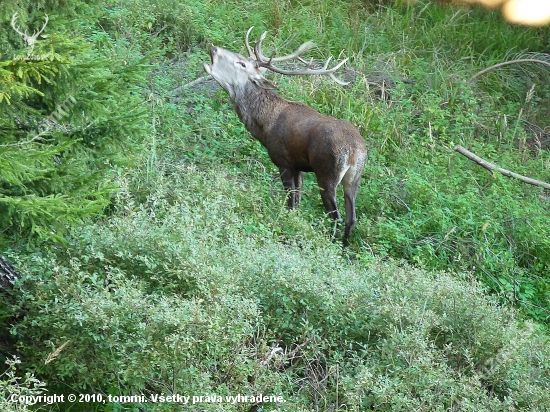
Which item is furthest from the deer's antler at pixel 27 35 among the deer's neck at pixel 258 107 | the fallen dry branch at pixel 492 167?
the fallen dry branch at pixel 492 167

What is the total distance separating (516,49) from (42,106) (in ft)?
31.6

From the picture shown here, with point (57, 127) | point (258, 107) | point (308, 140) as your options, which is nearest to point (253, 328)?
point (57, 127)

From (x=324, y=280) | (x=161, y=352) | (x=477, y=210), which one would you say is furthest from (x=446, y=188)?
(x=161, y=352)

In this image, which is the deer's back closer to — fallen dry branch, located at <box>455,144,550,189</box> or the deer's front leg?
the deer's front leg

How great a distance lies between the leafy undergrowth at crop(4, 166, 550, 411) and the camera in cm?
500

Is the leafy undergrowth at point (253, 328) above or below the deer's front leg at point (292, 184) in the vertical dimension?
above

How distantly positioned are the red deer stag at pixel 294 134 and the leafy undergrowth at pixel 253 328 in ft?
7.42

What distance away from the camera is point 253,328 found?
548 cm

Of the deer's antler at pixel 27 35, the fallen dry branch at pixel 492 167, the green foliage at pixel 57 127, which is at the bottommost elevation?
the fallen dry branch at pixel 492 167

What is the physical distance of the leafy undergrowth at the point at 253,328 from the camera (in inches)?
197

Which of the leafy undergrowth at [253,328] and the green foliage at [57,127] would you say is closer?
the green foliage at [57,127]

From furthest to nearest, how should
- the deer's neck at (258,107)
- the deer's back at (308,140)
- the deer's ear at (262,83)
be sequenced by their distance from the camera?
the deer's ear at (262,83)
the deer's neck at (258,107)
the deer's back at (308,140)

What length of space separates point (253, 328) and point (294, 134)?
3854mm

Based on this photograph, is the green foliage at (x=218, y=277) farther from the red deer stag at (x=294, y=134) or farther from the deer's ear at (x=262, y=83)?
the deer's ear at (x=262, y=83)
